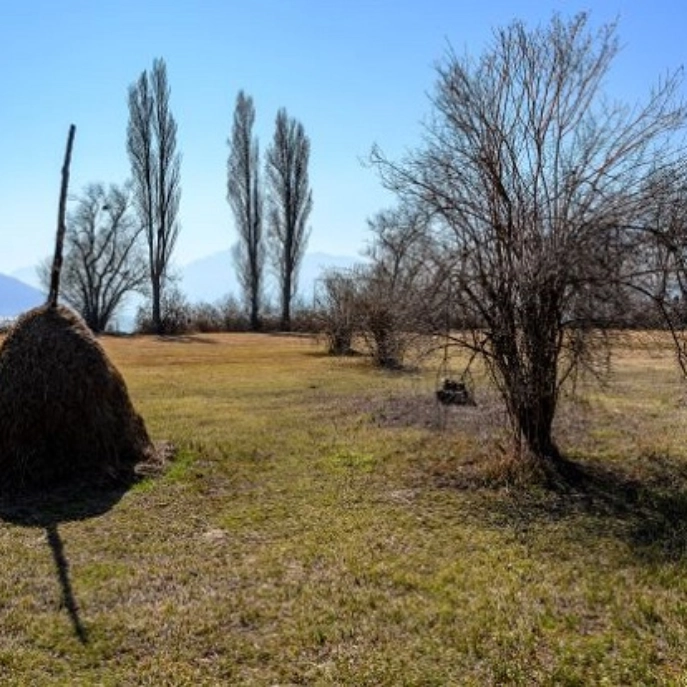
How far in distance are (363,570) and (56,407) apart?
3.73 m

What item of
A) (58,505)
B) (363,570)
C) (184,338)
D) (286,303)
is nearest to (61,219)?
(58,505)

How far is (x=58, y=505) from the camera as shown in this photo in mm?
7172

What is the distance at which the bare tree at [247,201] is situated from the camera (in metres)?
43.7

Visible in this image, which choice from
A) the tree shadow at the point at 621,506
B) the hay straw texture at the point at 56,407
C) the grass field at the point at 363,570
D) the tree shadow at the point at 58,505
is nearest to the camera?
the grass field at the point at 363,570

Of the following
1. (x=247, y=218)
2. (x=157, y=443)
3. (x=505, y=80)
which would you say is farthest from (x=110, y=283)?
(x=505, y=80)

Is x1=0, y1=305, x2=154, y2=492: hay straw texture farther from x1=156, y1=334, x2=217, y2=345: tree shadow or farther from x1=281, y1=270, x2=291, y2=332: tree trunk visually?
x1=281, y1=270, x2=291, y2=332: tree trunk

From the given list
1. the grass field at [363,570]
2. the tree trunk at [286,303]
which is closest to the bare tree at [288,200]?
the tree trunk at [286,303]

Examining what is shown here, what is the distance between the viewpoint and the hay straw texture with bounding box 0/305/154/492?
24.9 ft

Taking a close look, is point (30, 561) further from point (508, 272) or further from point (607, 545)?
point (508, 272)

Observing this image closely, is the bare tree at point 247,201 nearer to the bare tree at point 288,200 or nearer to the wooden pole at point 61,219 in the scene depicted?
the bare tree at point 288,200

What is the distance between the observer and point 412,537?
6.23 meters

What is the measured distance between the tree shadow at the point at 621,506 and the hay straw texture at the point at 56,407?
12.8 ft

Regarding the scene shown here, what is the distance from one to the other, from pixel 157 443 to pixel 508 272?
4714 mm

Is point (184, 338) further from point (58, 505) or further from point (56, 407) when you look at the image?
point (58, 505)
